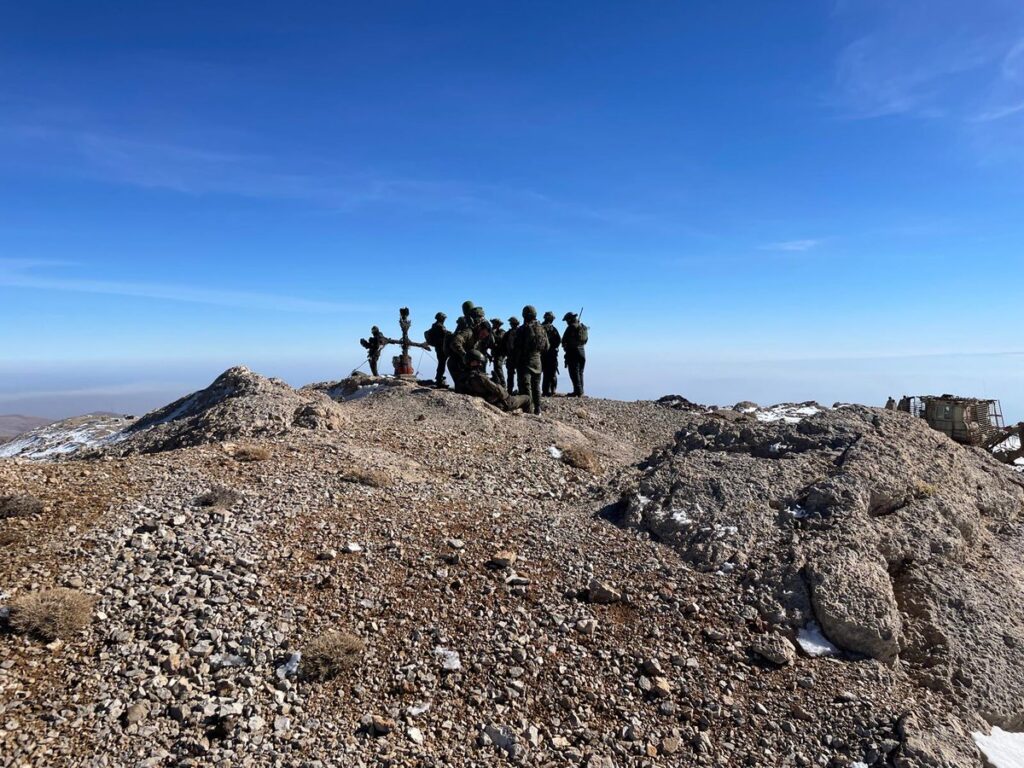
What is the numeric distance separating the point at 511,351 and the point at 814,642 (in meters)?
14.0

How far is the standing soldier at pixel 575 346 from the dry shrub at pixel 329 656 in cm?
1676

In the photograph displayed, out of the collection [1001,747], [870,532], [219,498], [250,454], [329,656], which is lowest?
[1001,747]

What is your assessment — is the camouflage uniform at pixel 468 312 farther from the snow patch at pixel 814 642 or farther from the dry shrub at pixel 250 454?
the snow patch at pixel 814 642

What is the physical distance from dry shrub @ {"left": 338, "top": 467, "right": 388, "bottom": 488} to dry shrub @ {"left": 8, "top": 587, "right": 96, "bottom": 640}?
4.15 m

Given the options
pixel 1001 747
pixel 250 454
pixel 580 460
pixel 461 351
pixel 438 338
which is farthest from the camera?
pixel 438 338

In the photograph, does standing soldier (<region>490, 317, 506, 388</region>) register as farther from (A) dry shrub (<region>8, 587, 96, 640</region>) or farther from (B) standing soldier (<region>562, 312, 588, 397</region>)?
(A) dry shrub (<region>8, 587, 96, 640</region>)

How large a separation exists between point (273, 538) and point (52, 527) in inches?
96.4

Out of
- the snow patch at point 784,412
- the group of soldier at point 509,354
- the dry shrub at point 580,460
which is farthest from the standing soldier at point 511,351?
the snow patch at point 784,412

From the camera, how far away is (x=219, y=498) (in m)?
8.07

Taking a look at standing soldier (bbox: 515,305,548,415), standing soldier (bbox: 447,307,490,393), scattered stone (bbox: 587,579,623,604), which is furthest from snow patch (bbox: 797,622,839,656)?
standing soldier (bbox: 447,307,490,393)

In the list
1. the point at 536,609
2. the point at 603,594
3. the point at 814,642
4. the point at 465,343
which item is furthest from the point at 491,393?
the point at 814,642

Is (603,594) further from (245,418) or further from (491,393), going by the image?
(491,393)

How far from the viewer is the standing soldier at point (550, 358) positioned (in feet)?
68.0

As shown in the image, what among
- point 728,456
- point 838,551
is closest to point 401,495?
point 728,456
